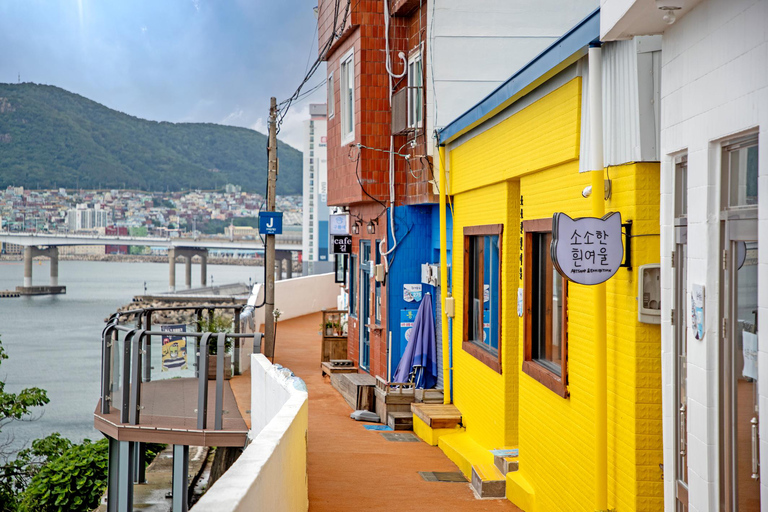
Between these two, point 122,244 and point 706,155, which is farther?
point 122,244

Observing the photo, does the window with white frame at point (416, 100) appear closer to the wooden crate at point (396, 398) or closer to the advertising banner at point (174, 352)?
the wooden crate at point (396, 398)

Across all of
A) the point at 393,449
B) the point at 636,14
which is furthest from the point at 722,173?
the point at 393,449

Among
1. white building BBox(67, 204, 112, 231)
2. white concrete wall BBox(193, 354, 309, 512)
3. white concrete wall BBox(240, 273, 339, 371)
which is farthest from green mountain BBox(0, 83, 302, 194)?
white concrete wall BBox(193, 354, 309, 512)

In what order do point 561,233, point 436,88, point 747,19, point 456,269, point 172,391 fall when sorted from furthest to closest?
point 436,88
point 456,269
point 172,391
point 561,233
point 747,19

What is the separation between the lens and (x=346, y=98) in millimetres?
16312

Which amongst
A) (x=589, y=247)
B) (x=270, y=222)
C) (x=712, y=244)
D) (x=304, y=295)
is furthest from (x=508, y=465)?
(x=304, y=295)

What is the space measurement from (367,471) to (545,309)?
8.85 feet

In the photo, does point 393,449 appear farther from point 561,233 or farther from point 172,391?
point 561,233

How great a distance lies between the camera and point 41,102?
162m

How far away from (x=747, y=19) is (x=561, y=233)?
1920mm

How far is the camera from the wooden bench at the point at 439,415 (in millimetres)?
11031

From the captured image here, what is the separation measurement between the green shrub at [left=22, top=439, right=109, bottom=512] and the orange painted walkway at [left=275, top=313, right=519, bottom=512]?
422 cm

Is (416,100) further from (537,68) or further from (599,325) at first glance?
(599,325)

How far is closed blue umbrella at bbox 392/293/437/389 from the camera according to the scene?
1280 centimetres
